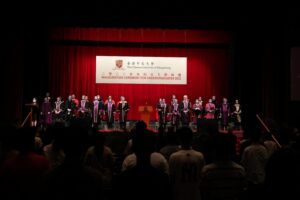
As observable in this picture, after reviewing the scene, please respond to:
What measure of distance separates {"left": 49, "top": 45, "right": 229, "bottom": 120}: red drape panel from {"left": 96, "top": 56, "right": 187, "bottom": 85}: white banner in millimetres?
1255

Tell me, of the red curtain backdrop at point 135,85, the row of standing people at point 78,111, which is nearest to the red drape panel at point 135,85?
the red curtain backdrop at point 135,85

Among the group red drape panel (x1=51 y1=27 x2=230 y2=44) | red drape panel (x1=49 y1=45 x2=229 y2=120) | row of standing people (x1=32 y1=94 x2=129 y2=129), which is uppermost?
red drape panel (x1=51 y1=27 x2=230 y2=44)

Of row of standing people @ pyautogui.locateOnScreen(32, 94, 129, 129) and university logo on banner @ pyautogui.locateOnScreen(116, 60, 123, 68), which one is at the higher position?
university logo on banner @ pyautogui.locateOnScreen(116, 60, 123, 68)

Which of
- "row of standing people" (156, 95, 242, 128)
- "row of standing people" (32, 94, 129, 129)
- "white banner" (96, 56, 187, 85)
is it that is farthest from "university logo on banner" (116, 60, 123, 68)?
"row of standing people" (156, 95, 242, 128)

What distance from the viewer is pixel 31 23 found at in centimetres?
1206

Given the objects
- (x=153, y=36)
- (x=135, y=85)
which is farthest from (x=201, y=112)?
(x=153, y=36)

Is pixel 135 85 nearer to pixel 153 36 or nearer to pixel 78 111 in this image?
pixel 153 36

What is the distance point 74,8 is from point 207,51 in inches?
270

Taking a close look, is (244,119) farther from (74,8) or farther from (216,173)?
(216,173)

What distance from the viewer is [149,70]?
14438mm

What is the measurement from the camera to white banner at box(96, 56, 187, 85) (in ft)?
47.1

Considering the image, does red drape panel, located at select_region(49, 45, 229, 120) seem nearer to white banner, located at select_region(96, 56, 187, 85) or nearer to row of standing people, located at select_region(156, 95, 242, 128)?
white banner, located at select_region(96, 56, 187, 85)

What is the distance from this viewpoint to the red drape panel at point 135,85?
15281 millimetres

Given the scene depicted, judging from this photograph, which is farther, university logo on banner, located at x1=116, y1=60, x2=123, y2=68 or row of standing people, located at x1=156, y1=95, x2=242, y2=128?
university logo on banner, located at x1=116, y1=60, x2=123, y2=68
